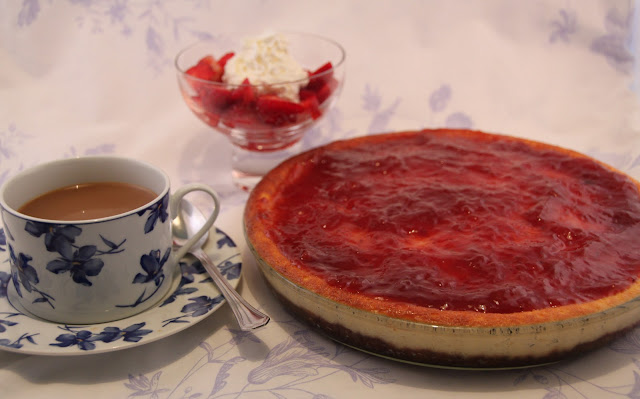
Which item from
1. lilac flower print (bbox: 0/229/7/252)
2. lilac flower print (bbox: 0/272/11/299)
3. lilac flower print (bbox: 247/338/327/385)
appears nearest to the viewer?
lilac flower print (bbox: 247/338/327/385)

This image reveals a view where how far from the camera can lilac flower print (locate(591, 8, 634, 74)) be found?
2.82m

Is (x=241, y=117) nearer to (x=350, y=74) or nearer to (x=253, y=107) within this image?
(x=253, y=107)

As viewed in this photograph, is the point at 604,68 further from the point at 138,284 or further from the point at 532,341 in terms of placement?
the point at 138,284

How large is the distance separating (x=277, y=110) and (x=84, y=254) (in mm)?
929

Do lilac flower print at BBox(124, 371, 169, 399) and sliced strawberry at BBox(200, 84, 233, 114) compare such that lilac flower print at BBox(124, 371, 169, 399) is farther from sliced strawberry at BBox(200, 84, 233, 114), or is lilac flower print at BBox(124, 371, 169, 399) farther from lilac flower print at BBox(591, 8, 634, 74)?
lilac flower print at BBox(591, 8, 634, 74)

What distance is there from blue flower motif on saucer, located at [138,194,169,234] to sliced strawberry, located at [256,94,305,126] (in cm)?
71

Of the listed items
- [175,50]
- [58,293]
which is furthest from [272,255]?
[175,50]

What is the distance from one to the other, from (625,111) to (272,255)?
1.85 m

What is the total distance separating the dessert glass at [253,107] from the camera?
2146mm

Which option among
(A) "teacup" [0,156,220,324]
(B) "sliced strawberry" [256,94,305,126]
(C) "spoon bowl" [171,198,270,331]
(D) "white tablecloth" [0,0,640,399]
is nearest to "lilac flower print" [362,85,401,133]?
(D) "white tablecloth" [0,0,640,399]

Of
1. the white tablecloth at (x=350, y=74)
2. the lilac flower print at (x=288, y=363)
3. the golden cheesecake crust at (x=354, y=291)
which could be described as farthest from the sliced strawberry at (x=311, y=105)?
the lilac flower print at (x=288, y=363)

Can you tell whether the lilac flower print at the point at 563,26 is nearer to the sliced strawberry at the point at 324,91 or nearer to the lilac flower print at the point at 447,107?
the lilac flower print at the point at 447,107

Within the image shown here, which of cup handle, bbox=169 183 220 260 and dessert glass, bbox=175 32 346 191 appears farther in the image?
dessert glass, bbox=175 32 346 191

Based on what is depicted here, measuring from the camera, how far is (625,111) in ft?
8.89
